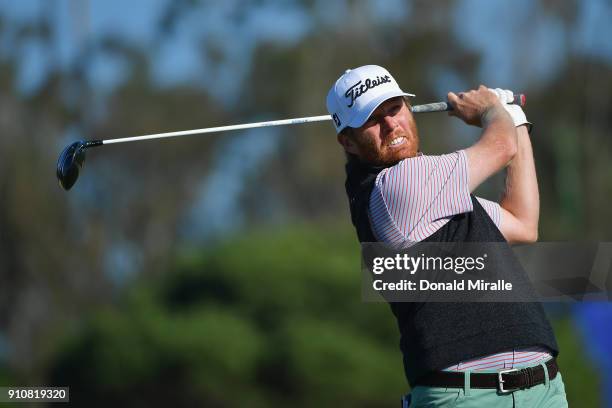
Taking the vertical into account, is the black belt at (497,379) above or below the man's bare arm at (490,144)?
below

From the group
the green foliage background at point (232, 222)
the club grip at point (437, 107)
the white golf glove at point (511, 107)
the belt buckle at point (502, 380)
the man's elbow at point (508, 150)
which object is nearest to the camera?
the belt buckle at point (502, 380)

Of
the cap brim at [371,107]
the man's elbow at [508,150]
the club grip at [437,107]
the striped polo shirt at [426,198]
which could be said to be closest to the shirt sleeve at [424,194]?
the striped polo shirt at [426,198]

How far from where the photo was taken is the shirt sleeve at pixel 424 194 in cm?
323

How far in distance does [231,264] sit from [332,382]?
2298 millimetres

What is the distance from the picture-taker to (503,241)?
3.30 m

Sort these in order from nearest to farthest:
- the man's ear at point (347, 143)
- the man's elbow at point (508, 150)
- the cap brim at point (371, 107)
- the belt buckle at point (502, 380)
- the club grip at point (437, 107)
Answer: the belt buckle at point (502, 380), the man's elbow at point (508, 150), the cap brim at point (371, 107), the man's ear at point (347, 143), the club grip at point (437, 107)

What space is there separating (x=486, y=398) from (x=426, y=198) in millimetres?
603

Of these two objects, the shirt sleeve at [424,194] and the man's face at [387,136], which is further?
the man's face at [387,136]

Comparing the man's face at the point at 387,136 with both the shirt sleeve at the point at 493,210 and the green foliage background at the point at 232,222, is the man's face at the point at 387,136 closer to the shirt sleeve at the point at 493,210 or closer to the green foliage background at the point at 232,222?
the shirt sleeve at the point at 493,210

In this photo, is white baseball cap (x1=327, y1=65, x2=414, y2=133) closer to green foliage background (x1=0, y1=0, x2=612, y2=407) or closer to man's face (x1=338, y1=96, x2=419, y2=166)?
man's face (x1=338, y1=96, x2=419, y2=166)

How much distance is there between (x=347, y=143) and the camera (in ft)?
11.8

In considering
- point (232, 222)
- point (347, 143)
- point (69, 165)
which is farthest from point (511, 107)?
point (232, 222)

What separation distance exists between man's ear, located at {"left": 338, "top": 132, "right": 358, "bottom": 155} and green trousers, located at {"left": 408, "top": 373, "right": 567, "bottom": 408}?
81 cm

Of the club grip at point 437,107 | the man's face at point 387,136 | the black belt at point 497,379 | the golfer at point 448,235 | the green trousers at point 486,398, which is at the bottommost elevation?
the green trousers at point 486,398
